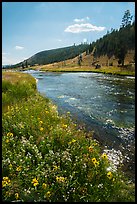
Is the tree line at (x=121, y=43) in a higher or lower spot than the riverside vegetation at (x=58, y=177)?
higher

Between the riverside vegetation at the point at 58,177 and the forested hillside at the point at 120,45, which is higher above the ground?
the forested hillside at the point at 120,45

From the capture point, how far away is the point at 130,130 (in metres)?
14.1

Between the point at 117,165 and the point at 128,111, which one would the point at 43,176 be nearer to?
the point at 117,165

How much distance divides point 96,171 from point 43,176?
145 cm

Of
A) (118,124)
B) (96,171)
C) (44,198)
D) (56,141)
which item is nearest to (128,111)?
(118,124)

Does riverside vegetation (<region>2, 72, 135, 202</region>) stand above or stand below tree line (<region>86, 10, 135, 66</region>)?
below

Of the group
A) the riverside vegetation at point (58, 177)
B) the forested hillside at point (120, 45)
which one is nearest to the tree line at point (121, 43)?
the forested hillside at point (120, 45)

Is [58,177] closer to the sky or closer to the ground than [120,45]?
closer to the ground

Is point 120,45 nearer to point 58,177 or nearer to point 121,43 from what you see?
point 121,43

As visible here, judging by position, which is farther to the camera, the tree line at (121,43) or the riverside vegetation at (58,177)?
the tree line at (121,43)

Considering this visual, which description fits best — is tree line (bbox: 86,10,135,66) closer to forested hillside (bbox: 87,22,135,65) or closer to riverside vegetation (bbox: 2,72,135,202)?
forested hillside (bbox: 87,22,135,65)

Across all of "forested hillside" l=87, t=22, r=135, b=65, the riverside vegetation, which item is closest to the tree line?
"forested hillside" l=87, t=22, r=135, b=65

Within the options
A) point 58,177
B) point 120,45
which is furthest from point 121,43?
point 58,177

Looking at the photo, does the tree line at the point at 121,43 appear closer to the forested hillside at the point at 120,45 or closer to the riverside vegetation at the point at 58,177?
the forested hillside at the point at 120,45
